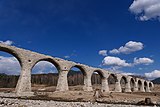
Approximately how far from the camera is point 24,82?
31.2 meters

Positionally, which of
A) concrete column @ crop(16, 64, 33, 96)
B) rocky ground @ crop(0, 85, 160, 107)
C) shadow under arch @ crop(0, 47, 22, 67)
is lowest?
rocky ground @ crop(0, 85, 160, 107)

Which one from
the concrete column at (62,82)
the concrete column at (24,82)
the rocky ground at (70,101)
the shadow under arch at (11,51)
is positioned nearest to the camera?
the rocky ground at (70,101)

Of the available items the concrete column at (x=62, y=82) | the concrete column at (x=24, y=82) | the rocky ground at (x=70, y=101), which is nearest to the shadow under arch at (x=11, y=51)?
the concrete column at (x=24, y=82)

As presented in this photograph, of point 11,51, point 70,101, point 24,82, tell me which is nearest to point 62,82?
point 24,82

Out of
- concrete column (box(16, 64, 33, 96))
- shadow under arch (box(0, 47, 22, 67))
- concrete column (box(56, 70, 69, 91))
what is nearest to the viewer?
shadow under arch (box(0, 47, 22, 67))

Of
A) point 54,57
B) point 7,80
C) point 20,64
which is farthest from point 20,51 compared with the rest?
point 7,80

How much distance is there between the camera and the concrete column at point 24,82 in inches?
1204

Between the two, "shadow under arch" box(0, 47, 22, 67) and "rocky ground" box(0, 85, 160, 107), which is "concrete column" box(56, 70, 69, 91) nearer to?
"shadow under arch" box(0, 47, 22, 67)

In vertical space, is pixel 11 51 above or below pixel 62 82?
above

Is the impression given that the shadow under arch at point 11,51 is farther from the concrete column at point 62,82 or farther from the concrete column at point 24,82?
the concrete column at point 62,82

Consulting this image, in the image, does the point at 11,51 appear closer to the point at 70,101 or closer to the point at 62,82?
the point at 62,82

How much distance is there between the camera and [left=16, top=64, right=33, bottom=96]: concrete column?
3058 cm

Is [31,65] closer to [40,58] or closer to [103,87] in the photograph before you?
[40,58]

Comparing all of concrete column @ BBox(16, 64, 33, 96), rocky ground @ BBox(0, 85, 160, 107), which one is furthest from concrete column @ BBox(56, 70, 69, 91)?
rocky ground @ BBox(0, 85, 160, 107)
